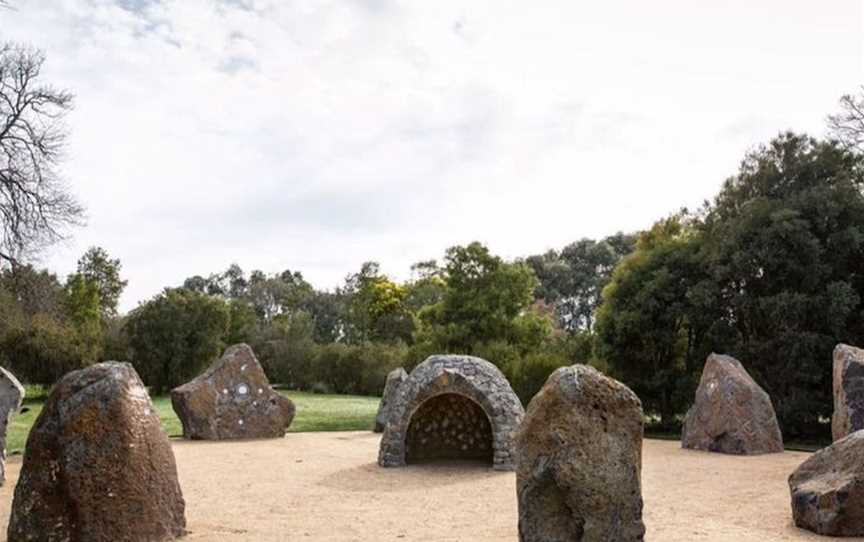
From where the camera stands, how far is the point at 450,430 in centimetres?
1505

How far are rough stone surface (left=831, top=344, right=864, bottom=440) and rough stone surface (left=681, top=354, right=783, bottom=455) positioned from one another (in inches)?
77.4

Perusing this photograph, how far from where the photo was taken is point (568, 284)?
190 ft

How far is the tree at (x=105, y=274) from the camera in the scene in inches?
2126

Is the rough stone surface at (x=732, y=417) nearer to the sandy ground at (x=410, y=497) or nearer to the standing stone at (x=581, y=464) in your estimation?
the sandy ground at (x=410, y=497)

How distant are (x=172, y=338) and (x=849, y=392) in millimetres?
28984

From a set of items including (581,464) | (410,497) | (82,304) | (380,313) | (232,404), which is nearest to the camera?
(581,464)

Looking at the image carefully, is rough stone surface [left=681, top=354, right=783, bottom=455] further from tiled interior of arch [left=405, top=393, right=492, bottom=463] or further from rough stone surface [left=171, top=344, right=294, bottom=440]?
rough stone surface [left=171, top=344, right=294, bottom=440]

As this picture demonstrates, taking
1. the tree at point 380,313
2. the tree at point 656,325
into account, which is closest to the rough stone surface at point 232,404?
the tree at point 656,325

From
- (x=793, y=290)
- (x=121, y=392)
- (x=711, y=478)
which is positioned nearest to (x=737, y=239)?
(x=793, y=290)

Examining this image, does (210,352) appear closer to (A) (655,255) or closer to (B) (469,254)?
(B) (469,254)

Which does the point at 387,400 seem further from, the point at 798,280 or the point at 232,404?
the point at 798,280

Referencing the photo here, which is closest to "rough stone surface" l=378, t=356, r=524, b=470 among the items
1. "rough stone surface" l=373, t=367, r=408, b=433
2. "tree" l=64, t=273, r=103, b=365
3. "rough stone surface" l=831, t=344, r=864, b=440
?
"rough stone surface" l=373, t=367, r=408, b=433

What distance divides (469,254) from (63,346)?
54.8 feet

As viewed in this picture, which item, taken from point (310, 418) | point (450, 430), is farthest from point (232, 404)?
point (450, 430)
